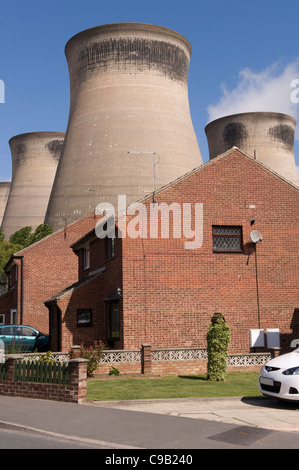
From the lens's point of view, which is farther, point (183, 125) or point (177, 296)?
point (183, 125)

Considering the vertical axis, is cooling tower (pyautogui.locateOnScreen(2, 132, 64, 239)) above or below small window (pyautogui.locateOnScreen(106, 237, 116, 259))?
above

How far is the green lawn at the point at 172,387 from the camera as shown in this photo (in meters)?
13.4

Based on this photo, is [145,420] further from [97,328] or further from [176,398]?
[97,328]

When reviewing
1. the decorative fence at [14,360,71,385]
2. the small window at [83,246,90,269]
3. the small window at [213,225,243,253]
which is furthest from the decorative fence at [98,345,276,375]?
the small window at [83,246,90,269]

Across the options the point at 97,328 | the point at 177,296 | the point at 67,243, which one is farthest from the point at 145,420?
the point at 67,243

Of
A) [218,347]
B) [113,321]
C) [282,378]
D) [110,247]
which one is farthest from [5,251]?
[282,378]

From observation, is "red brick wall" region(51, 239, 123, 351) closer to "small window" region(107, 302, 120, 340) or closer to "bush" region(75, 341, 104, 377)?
"small window" region(107, 302, 120, 340)

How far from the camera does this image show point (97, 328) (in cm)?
2345

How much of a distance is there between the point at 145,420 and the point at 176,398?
114 inches

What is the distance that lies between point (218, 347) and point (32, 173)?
57278mm

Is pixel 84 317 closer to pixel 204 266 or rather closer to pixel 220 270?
pixel 204 266

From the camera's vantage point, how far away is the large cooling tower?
4216 centimetres

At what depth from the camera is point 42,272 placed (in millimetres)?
33531

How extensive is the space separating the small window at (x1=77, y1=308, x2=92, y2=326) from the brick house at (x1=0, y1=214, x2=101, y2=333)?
34.5 feet
